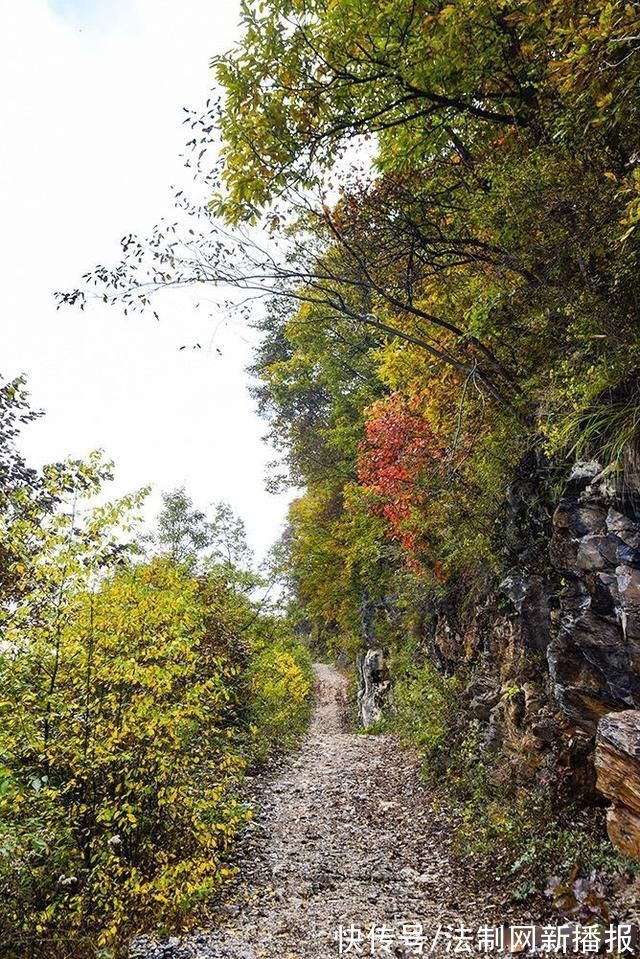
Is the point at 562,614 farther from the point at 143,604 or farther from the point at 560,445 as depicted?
the point at 143,604

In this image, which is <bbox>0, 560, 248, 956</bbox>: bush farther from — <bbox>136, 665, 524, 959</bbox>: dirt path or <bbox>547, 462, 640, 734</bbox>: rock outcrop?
<bbox>547, 462, 640, 734</bbox>: rock outcrop

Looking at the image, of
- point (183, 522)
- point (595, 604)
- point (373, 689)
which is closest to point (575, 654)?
point (595, 604)

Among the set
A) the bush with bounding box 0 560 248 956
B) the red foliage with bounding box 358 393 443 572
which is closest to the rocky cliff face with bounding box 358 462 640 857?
the red foliage with bounding box 358 393 443 572

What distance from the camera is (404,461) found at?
30.9ft

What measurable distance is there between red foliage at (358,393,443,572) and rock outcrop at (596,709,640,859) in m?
4.87

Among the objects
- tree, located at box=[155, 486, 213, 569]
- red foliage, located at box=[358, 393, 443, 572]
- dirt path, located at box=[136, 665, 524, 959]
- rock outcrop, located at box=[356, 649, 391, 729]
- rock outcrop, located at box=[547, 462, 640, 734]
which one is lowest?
dirt path, located at box=[136, 665, 524, 959]

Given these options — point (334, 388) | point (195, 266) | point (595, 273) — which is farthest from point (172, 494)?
point (595, 273)

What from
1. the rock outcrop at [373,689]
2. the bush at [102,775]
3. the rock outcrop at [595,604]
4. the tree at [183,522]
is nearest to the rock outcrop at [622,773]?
the rock outcrop at [595,604]

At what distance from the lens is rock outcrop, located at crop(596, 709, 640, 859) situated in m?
4.31

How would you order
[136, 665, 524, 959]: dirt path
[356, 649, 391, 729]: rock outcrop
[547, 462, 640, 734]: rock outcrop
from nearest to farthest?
1. [136, 665, 524, 959]: dirt path
2. [547, 462, 640, 734]: rock outcrop
3. [356, 649, 391, 729]: rock outcrop

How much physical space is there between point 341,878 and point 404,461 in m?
6.28

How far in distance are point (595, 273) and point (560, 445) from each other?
68.7 inches

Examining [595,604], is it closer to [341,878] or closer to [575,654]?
[575,654]

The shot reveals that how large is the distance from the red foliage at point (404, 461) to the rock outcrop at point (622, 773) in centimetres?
487
